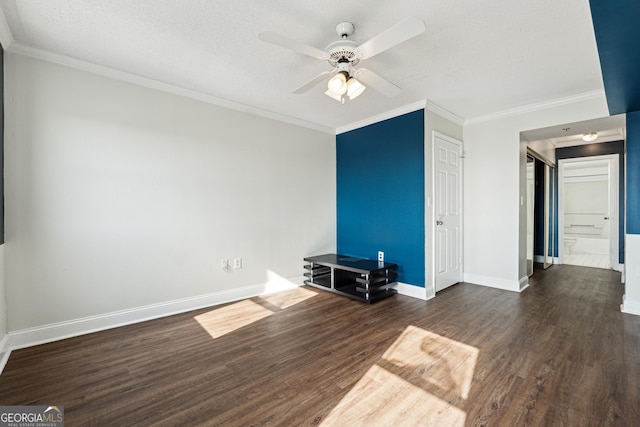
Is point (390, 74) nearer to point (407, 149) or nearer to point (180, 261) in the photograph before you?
point (407, 149)

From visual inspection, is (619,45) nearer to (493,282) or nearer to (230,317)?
(493,282)

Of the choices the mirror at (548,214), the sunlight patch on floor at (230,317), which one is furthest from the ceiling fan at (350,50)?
the mirror at (548,214)

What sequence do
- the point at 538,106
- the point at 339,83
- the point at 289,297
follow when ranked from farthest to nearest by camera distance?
1. the point at 289,297
2. the point at 538,106
3. the point at 339,83

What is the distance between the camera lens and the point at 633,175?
9.78 feet

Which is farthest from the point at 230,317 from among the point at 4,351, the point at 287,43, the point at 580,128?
the point at 580,128

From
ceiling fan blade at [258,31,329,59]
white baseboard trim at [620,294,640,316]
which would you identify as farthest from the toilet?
ceiling fan blade at [258,31,329,59]

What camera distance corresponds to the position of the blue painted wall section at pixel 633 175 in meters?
2.96

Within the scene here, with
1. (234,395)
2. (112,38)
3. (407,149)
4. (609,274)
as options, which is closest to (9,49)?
(112,38)

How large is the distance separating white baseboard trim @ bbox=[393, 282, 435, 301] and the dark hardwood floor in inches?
13.9

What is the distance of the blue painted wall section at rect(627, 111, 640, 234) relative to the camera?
2959 mm

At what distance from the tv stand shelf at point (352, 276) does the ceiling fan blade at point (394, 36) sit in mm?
2311

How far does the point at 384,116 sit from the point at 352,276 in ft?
7.77

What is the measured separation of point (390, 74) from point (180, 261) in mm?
2903

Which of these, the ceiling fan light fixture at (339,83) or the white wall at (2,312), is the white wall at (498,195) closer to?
the ceiling fan light fixture at (339,83)
